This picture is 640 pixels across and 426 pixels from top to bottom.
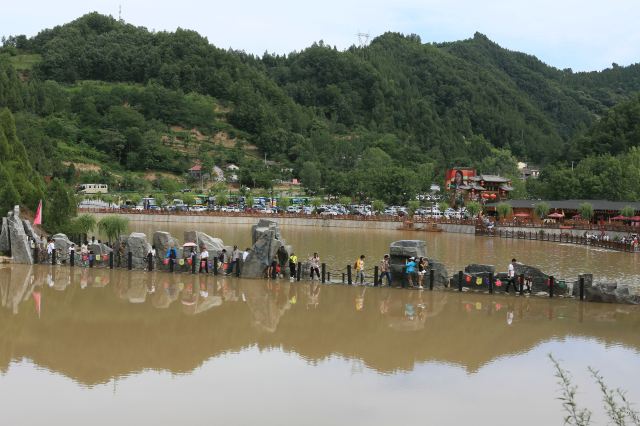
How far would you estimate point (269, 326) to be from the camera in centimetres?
1736

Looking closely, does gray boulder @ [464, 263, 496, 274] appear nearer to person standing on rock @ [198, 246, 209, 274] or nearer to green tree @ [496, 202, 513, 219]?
person standing on rock @ [198, 246, 209, 274]

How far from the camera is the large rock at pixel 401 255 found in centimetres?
2375

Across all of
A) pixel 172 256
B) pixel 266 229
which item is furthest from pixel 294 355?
pixel 172 256

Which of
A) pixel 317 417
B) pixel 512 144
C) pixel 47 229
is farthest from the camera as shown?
pixel 512 144

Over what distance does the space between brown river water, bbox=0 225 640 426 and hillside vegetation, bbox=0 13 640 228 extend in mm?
48606

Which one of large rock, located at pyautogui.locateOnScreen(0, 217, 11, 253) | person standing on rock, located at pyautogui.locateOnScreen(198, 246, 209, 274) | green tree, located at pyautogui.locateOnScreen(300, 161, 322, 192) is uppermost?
green tree, located at pyautogui.locateOnScreen(300, 161, 322, 192)

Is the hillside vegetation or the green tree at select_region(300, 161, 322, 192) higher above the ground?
the hillside vegetation

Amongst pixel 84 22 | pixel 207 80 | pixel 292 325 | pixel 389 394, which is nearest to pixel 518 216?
pixel 292 325

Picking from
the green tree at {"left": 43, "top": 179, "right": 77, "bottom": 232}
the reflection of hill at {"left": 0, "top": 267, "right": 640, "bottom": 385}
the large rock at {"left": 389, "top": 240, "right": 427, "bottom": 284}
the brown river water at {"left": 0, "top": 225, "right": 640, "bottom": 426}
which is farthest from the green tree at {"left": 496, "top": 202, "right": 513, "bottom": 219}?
the reflection of hill at {"left": 0, "top": 267, "right": 640, "bottom": 385}

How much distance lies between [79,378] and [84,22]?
652ft

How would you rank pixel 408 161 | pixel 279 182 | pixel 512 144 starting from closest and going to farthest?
1. pixel 279 182
2. pixel 408 161
3. pixel 512 144

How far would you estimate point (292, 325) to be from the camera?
691 inches

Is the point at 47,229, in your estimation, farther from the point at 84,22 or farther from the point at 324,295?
the point at 84,22

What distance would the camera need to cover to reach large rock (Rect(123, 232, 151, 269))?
2652 centimetres
